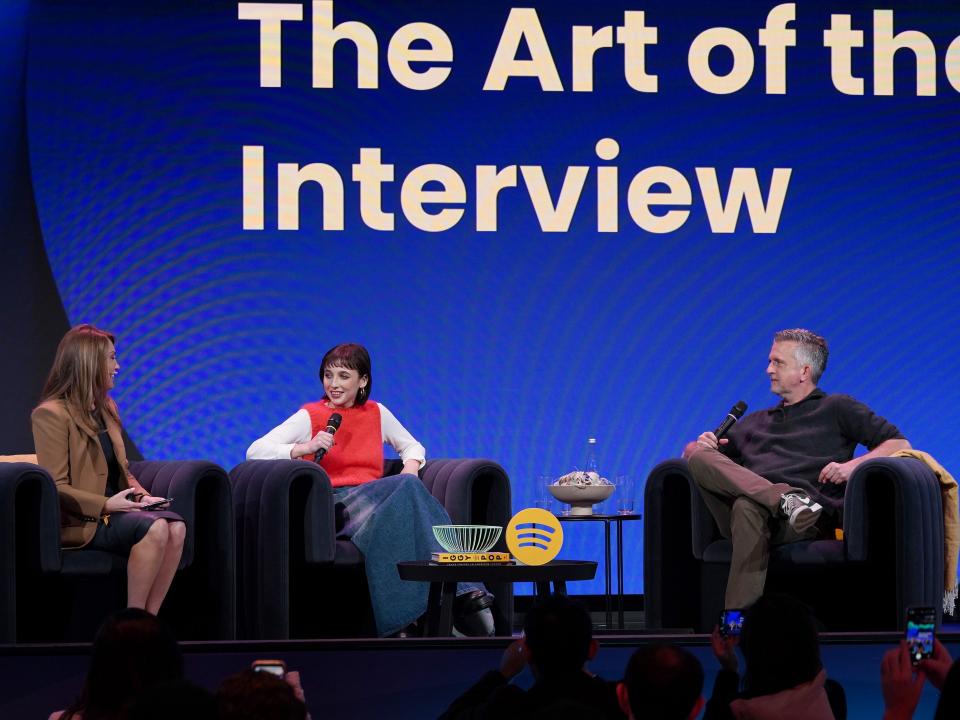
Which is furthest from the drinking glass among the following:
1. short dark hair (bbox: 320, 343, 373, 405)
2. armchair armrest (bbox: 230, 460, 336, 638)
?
armchair armrest (bbox: 230, 460, 336, 638)

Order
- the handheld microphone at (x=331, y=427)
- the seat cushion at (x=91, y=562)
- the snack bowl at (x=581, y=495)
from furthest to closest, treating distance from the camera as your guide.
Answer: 1. the snack bowl at (x=581, y=495)
2. the handheld microphone at (x=331, y=427)
3. the seat cushion at (x=91, y=562)

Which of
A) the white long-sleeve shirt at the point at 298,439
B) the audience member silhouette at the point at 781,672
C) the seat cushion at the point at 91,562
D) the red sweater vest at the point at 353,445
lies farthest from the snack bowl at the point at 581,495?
the audience member silhouette at the point at 781,672

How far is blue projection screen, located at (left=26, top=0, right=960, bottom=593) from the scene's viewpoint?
6051 millimetres

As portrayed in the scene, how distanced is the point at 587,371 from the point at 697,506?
154 centimetres

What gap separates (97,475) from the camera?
4391 millimetres

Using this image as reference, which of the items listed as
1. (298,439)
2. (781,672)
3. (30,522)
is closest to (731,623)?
(781,672)

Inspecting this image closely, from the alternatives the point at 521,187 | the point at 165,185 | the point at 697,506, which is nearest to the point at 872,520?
the point at 697,506

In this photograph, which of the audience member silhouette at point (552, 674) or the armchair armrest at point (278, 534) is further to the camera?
the armchair armrest at point (278, 534)

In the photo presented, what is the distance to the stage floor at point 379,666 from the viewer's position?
10.2ft

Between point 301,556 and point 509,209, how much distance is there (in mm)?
2087


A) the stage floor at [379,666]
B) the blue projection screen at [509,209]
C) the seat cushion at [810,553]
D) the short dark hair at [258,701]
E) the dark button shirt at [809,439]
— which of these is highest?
the blue projection screen at [509,209]

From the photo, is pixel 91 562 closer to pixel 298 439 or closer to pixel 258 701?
pixel 298 439

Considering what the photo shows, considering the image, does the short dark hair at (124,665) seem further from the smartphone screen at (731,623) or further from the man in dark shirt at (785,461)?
the man in dark shirt at (785,461)

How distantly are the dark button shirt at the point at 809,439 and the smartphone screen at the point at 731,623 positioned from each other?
2.06 metres
